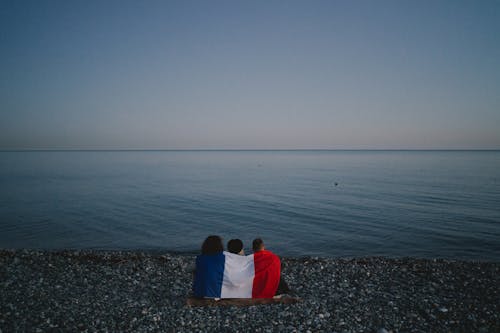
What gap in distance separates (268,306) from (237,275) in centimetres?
156

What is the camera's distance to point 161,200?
1689 inches

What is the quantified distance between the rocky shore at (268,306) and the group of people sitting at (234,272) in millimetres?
525

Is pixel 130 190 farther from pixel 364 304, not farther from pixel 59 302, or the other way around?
pixel 364 304

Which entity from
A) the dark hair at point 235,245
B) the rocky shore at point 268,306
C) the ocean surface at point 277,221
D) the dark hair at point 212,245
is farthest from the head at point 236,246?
the ocean surface at point 277,221

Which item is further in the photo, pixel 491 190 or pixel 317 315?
pixel 491 190

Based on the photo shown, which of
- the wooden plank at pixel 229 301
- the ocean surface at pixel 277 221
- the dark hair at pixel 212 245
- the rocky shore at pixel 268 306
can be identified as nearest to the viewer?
the rocky shore at pixel 268 306

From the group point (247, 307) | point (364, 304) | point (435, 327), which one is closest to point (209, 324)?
point (247, 307)

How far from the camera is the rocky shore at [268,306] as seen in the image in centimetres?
948

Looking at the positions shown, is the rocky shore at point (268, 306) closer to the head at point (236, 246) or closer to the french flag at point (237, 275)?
the french flag at point (237, 275)

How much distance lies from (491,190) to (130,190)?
5728 centimetres

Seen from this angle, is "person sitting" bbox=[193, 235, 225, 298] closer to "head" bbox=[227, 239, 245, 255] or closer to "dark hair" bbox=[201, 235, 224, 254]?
"dark hair" bbox=[201, 235, 224, 254]

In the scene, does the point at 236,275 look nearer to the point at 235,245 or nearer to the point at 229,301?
the point at 235,245

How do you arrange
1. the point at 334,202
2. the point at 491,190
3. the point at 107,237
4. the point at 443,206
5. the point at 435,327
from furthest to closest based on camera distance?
the point at 491,190 → the point at 334,202 → the point at 443,206 → the point at 107,237 → the point at 435,327

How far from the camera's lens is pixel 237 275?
10055 millimetres
